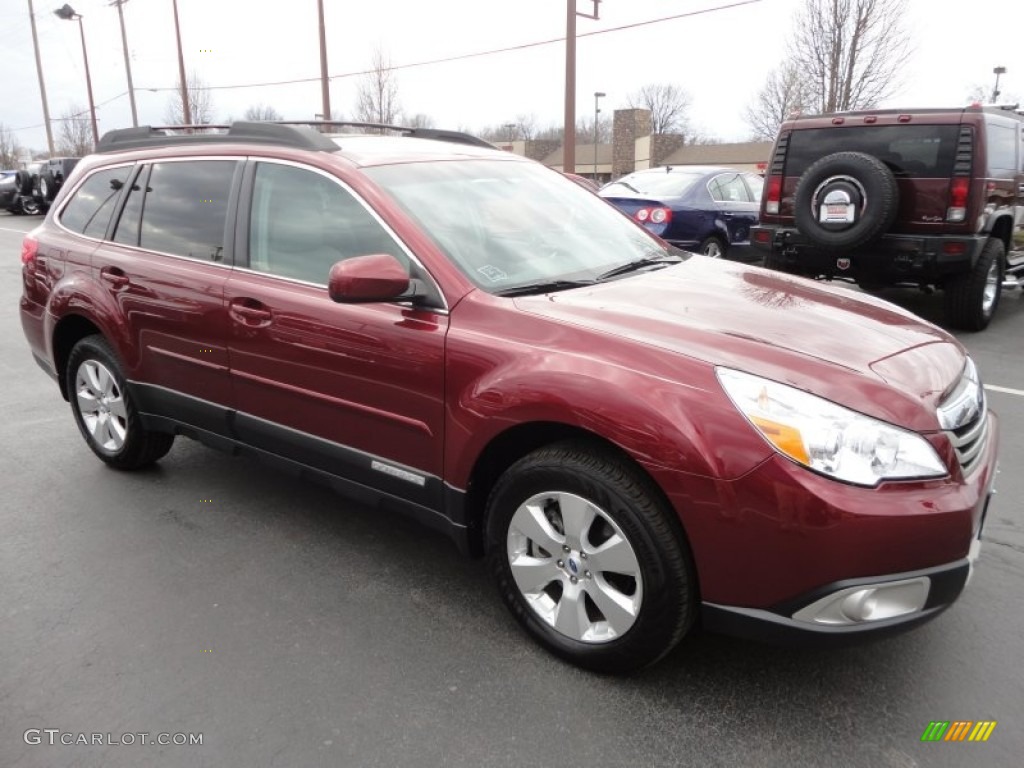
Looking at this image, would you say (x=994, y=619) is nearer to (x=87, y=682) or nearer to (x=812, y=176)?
(x=87, y=682)

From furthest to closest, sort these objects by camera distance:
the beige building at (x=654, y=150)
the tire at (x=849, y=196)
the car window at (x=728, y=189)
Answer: the beige building at (x=654, y=150) → the car window at (x=728, y=189) → the tire at (x=849, y=196)

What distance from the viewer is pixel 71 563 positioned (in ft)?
10.9

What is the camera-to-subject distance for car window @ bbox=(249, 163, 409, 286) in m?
2.99

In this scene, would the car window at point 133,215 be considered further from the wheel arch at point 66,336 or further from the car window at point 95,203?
the wheel arch at point 66,336

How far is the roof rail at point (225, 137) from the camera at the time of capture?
327cm

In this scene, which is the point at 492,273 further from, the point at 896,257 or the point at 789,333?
the point at 896,257

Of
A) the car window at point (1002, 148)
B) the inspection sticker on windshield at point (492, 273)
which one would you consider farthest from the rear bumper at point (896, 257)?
the inspection sticker on windshield at point (492, 273)

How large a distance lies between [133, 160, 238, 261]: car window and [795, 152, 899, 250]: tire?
17.6 feet

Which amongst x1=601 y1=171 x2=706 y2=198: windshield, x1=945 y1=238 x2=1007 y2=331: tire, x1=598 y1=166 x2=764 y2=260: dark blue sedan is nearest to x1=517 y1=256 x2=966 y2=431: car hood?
x1=945 y1=238 x2=1007 y2=331: tire

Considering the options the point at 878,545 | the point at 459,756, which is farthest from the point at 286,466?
the point at 878,545

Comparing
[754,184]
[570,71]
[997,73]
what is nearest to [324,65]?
[570,71]

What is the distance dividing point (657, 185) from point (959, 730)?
8941 mm

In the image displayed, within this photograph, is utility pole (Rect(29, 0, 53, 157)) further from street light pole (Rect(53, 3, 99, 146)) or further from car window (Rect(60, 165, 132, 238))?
car window (Rect(60, 165, 132, 238))

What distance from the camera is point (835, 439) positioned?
2.09m
